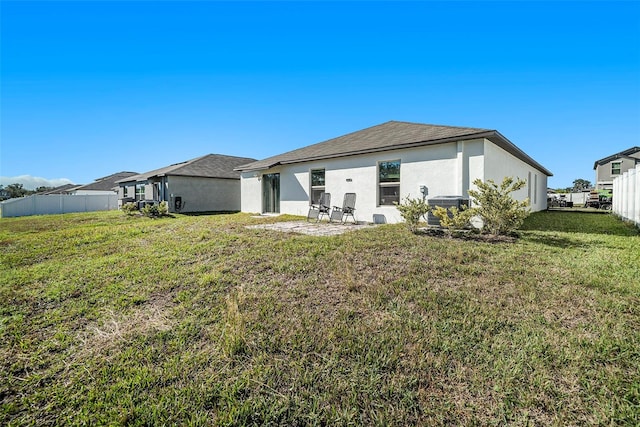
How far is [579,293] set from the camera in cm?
338

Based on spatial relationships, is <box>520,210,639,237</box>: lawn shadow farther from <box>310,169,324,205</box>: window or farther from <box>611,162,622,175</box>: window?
<box>611,162,622,175</box>: window

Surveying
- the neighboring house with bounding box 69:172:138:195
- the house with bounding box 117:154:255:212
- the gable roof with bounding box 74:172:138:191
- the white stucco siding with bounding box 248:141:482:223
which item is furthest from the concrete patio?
the gable roof with bounding box 74:172:138:191

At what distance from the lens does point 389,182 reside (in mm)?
9641

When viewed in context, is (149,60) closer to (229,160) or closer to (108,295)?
(108,295)

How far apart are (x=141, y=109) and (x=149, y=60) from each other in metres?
5.33

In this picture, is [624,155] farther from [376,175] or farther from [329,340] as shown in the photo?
[329,340]

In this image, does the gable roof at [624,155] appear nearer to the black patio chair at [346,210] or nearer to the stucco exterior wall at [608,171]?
the stucco exterior wall at [608,171]

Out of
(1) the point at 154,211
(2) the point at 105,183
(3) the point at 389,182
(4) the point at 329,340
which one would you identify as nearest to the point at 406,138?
(3) the point at 389,182

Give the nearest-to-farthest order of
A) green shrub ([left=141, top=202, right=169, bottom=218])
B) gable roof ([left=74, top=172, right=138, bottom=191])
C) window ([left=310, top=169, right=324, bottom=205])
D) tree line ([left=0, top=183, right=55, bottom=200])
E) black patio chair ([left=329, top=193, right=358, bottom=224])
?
black patio chair ([left=329, top=193, right=358, bottom=224]) → window ([left=310, top=169, right=324, bottom=205]) → green shrub ([left=141, top=202, right=169, bottom=218]) → gable roof ([left=74, top=172, right=138, bottom=191]) → tree line ([left=0, top=183, right=55, bottom=200])

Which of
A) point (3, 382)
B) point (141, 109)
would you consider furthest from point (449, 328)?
point (141, 109)

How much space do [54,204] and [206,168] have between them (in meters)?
14.5

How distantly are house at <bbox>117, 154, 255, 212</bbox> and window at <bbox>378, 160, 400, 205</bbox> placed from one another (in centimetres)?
1056

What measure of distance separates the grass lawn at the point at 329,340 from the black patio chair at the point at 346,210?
481 cm

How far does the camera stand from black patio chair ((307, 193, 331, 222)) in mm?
10381
